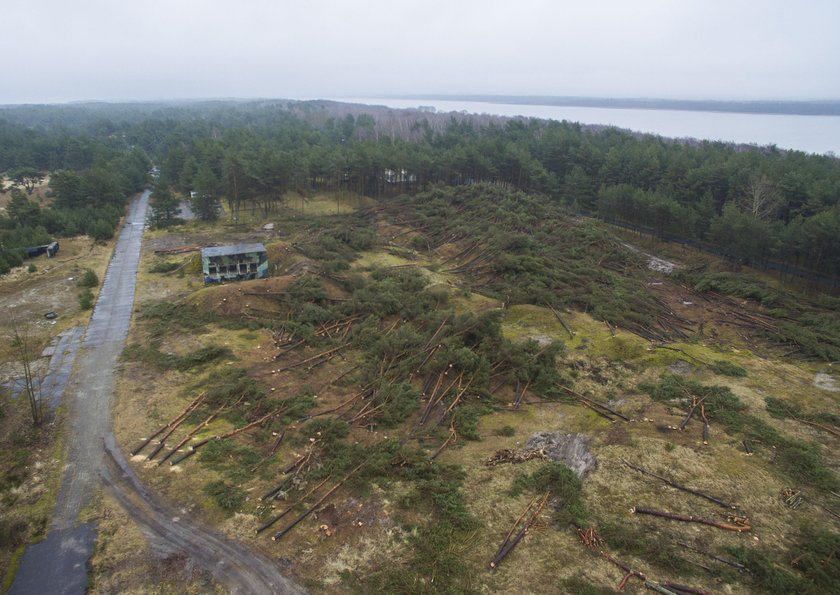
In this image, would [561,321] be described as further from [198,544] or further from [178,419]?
[198,544]

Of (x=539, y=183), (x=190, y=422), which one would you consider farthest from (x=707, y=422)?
(x=539, y=183)

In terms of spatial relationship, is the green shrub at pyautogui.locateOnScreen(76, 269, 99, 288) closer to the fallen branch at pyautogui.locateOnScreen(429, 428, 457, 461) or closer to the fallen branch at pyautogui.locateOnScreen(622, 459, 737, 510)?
the fallen branch at pyautogui.locateOnScreen(429, 428, 457, 461)

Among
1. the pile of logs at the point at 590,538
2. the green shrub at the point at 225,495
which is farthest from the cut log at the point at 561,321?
the green shrub at the point at 225,495

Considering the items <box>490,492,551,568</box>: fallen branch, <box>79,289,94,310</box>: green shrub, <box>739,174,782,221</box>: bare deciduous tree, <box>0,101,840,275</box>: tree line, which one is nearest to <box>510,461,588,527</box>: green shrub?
<box>490,492,551,568</box>: fallen branch

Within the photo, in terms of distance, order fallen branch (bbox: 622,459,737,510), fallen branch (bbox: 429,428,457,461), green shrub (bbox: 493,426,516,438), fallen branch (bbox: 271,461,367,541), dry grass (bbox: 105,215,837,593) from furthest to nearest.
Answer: green shrub (bbox: 493,426,516,438), fallen branch (bbox: 429,428,457,461), fallen branch (bbox: 622,459,737,510), fallen branch (bbox: 271,461,367,541), dry grass (bbox: 105,215,837,593)

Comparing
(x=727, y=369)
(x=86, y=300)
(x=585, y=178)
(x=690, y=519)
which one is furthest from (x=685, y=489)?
(x=585, y=178)
